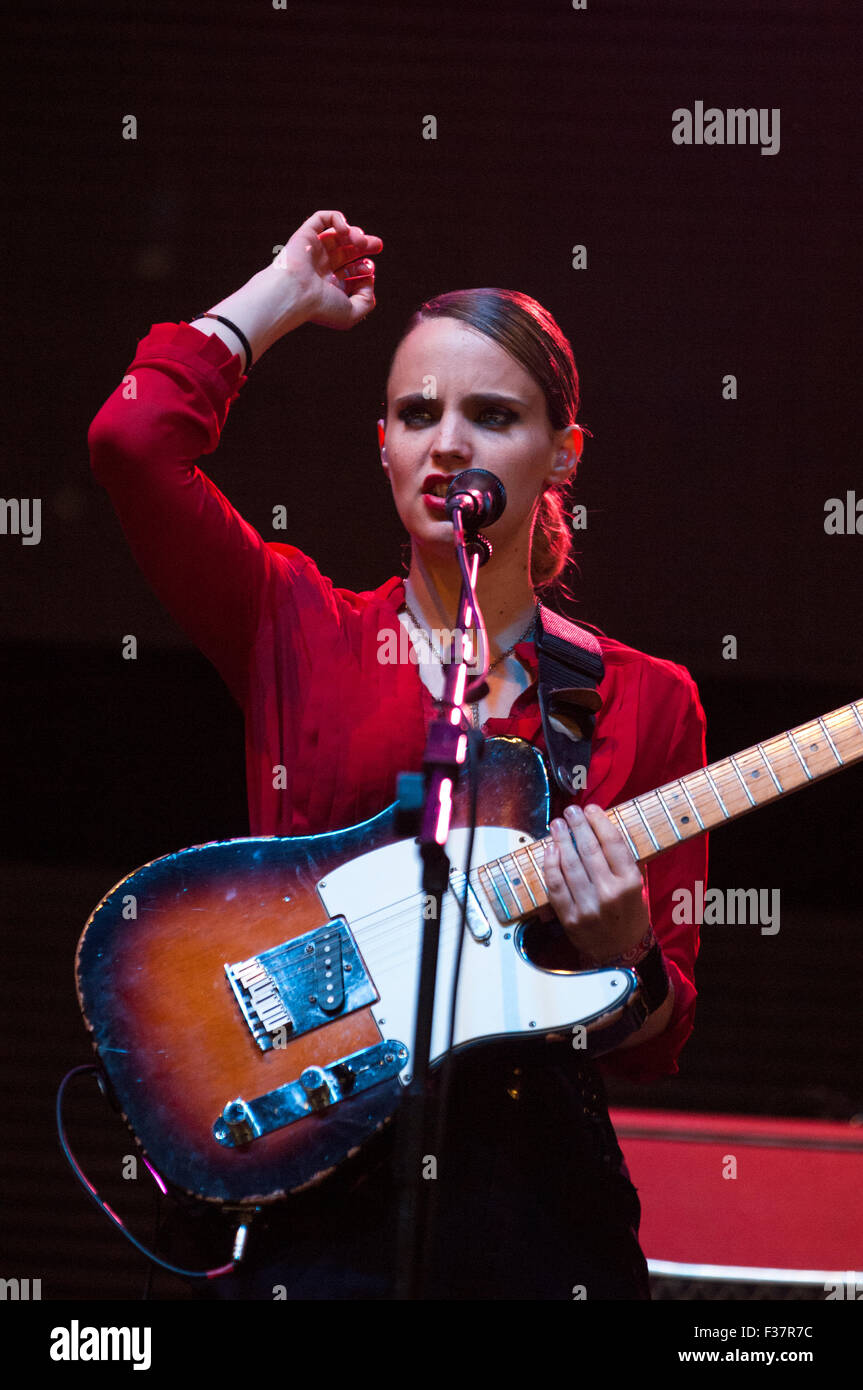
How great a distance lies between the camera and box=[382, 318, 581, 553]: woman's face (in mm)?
2051

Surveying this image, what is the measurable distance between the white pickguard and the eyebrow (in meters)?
0.69

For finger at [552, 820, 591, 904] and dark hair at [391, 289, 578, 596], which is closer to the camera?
finger at [552, 820, 591, 904]

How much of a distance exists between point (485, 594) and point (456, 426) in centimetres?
29

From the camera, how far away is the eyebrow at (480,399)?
6.85 feet

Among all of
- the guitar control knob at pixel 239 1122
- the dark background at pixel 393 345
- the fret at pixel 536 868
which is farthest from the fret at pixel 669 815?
the dark background at pixel 393 345

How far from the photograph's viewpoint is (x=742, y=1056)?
3590 mm

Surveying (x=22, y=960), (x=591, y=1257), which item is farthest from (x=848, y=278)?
(x=22, y=960)

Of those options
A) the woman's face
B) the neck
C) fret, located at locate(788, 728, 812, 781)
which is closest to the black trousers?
fret, located at locate(788, 728, 812, 781)

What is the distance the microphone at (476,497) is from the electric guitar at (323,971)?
36 centimetres

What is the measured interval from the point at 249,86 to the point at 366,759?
6.95 ft

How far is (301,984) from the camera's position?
5.99ft

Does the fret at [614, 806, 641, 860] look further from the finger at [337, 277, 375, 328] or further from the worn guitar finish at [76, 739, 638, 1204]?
the finger at [337, 277, 375, 328]

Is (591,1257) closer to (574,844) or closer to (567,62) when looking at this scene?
(574,844)

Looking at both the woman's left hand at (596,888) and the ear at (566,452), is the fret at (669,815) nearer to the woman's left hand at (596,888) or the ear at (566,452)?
the woman's left hand at (596,888)
